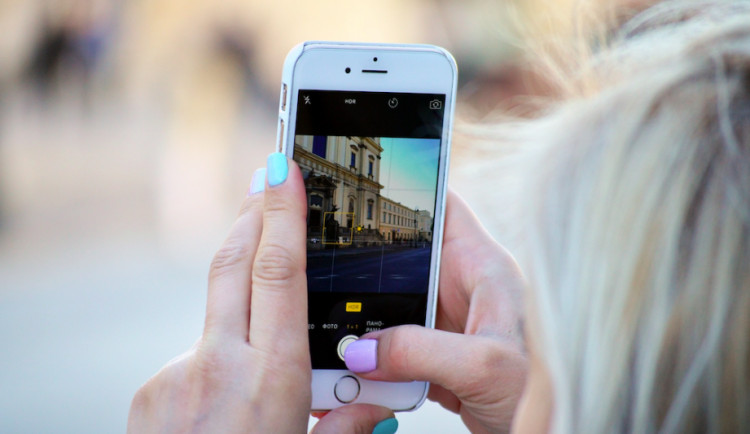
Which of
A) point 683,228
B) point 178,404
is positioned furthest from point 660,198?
point 178,404

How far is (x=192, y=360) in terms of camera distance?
27.5 inches

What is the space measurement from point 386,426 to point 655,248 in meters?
0.59

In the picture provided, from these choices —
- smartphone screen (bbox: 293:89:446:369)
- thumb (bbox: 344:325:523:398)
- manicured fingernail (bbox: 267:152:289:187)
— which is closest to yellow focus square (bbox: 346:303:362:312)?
smartphone screen (bbox: 293:89:446:369)

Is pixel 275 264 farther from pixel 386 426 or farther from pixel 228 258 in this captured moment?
pixel 386 426

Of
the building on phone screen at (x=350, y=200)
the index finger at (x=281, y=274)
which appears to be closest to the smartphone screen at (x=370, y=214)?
the building on phone screen at (x=350, y=200)

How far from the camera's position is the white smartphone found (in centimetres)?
87

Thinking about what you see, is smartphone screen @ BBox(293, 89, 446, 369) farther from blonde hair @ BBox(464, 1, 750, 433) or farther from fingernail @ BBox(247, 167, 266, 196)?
blonde hair @ BBox(464, 1, 750, 433)

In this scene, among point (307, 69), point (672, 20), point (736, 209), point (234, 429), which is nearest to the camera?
point (736, 209)

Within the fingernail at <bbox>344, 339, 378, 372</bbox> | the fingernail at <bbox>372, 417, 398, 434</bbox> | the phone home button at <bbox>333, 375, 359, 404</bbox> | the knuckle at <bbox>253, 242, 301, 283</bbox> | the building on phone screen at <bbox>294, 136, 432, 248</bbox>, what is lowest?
the fingernail at <bbox>372, 417, 398, 434</bbox>

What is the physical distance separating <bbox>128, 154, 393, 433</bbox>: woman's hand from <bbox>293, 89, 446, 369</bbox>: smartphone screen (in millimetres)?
131

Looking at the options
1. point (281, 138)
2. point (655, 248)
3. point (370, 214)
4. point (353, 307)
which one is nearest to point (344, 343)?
point (353, 307)

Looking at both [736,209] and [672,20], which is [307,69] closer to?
[672,20]

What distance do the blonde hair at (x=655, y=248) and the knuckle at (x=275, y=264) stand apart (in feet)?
1.28

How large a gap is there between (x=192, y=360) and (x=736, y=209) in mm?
579
